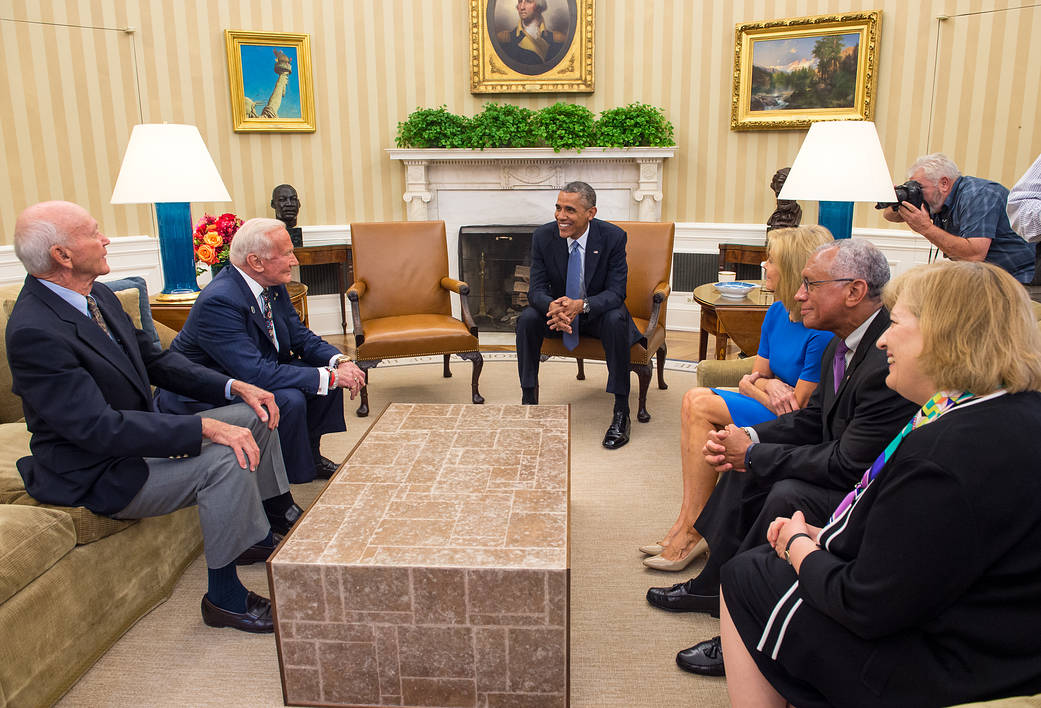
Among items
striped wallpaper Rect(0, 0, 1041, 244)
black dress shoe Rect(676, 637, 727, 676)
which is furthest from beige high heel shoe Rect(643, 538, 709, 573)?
striped wallpaper Rect(0, 0, 1041, 244)

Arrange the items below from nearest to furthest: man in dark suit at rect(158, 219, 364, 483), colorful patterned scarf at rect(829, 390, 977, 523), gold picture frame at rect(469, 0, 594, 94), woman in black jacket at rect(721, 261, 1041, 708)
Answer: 1. woman in black jacket at rect(721, 261, 1041, 708)
2. colorful patterned scarf at rect(829, 390, 977, 523)
3. man in dark suit at rect(158, 219, 364, 483)
4. gold picture frame at rect(469, 0, 594, 94)

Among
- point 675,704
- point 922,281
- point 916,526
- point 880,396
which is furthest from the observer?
point 675,704

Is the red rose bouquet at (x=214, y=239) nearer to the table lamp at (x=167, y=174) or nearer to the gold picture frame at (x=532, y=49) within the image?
the table lamp at (x=167, y=174)

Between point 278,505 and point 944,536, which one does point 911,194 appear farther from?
point 278,505

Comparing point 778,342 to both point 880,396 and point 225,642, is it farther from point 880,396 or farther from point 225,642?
point 225,642

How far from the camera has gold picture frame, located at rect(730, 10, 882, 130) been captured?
5.57 m

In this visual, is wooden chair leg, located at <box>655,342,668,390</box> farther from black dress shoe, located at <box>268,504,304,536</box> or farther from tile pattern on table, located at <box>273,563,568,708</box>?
tile pattern on table, located at <box>273,563,568,708</box>

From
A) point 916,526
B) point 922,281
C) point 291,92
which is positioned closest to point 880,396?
point 922,281

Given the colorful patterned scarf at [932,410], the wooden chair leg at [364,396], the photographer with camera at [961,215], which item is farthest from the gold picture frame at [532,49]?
the colorful patterned scarf at [932,410]

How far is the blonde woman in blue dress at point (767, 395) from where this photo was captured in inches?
103

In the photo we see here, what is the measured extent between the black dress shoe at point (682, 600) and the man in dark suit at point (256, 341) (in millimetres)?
1467

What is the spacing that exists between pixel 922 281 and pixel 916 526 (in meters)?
0.47

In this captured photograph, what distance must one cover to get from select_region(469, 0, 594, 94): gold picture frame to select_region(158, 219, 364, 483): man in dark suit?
3.69m

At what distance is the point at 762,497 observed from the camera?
A: 7.64 feet
